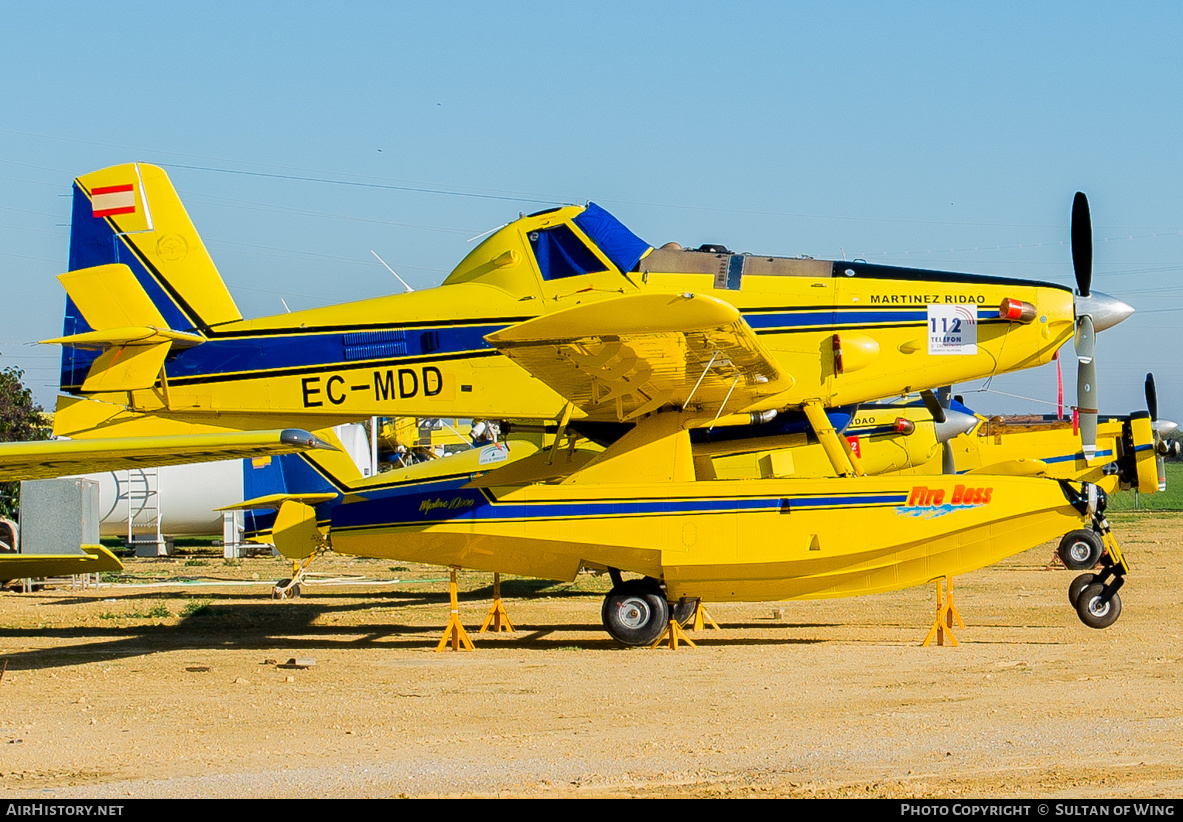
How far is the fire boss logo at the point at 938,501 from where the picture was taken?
1048 cm

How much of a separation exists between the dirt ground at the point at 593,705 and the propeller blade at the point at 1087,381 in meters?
1.96

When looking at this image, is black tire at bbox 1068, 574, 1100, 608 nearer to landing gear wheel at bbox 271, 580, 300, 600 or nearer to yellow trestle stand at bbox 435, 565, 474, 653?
yellow trestle stand at bbox 435, 565, 474, 653

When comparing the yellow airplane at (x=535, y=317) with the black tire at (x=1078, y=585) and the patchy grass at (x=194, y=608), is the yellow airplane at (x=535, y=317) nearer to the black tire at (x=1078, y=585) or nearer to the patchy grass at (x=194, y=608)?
the black tire at (x=1078, y=585)

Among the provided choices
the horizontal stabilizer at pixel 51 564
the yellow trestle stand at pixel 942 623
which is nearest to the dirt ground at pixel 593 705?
the yellow trestle stand at pixel 942 623

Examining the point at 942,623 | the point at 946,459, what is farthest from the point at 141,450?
the point at 946,459

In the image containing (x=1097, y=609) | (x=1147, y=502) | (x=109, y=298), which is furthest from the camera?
(x=1147, y=502)

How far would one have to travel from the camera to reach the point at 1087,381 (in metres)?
11.6

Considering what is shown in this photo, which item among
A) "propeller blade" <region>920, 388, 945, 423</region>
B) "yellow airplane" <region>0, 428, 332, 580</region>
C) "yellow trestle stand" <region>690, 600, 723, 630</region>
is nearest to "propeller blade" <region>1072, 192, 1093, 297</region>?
"propeller blade" <region>920, 388, 945, 423</region>

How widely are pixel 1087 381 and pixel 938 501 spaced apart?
2409 millimetres

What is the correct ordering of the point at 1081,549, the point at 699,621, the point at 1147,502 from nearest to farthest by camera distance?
the point at 699,621 < the point at 1081,549 < the point at 1147,502

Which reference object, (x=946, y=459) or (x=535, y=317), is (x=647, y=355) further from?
(x=946, y=459)

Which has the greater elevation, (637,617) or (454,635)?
(637,617)

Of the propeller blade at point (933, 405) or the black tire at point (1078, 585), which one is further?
the propeller blade at point (933, 405)

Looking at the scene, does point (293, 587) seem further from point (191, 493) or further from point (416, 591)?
point (191, 493)
